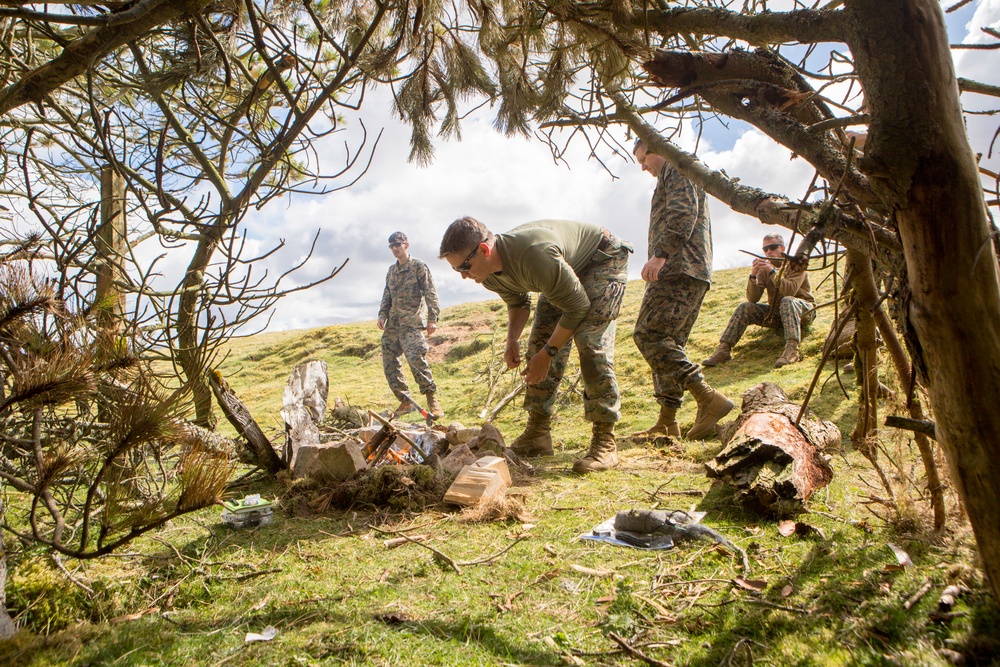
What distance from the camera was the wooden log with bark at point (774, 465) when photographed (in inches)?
108

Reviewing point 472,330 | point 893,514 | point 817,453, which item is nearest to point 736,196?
point 893,514

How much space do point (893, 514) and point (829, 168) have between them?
5.06 ft

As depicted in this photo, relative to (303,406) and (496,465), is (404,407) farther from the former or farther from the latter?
(496,465)

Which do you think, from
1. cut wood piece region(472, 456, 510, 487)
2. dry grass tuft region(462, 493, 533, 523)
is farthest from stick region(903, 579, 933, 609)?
cut wood piece region(472, 456, 510, 487)

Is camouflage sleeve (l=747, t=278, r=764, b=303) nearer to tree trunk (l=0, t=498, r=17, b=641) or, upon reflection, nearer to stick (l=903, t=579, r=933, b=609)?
stick (l=903, t=579, r=933, b=609)

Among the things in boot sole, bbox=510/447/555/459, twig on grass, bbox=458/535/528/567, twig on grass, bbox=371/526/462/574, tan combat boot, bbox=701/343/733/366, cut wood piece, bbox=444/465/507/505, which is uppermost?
tan combat boot, bbox=701/343/733/366

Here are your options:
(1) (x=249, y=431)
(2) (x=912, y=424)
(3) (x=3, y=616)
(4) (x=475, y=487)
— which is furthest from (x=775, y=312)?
(3) (x=3, y=616)

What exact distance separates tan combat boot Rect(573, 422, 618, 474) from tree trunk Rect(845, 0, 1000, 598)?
2703 millimetres

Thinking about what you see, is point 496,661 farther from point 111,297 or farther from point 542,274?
point 542,274

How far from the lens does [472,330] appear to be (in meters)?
13.5

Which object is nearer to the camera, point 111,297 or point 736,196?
Result: point 111,297

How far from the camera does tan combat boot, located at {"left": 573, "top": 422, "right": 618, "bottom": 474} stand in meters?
4.11

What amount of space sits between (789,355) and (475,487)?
14.7 ft

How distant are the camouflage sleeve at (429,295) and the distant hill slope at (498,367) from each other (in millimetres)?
1004
